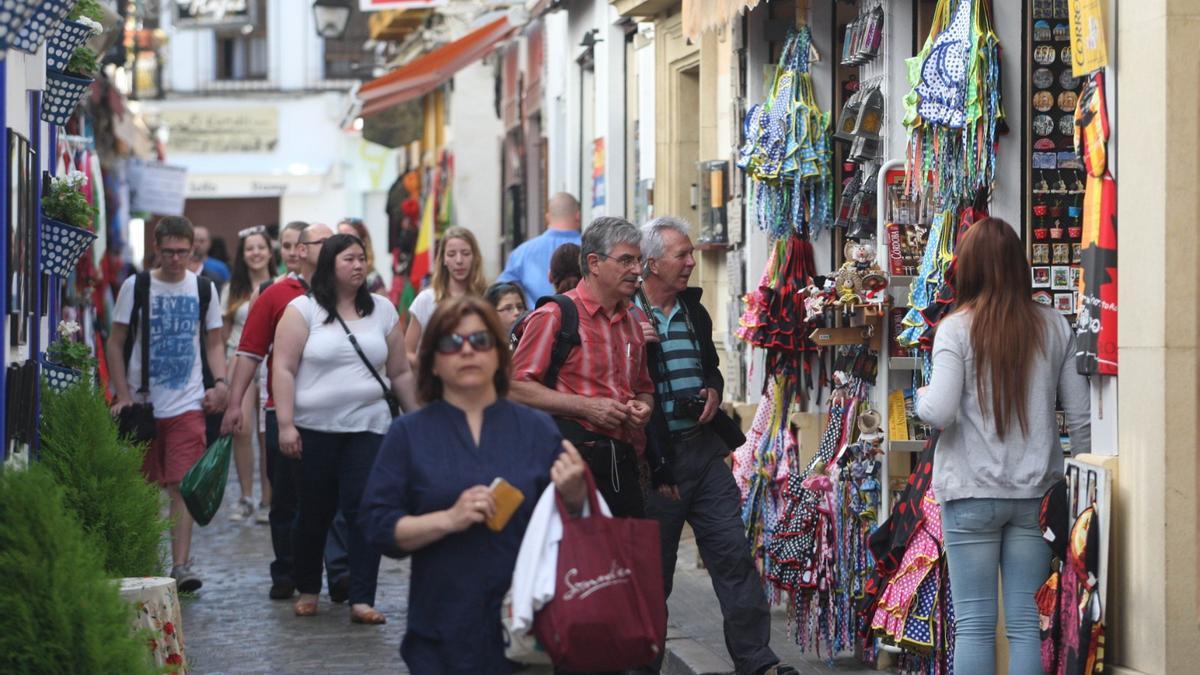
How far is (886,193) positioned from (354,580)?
134 inches

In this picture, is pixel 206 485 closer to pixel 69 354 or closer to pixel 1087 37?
pixel 69 354

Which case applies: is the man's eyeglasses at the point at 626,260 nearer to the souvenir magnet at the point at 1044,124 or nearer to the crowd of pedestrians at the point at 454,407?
the crowd of pedestrians at the point at 454,407

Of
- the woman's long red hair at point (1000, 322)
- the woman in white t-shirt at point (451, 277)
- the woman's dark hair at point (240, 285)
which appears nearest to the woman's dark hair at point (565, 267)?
the woman in white t-shirt at point (451, 277)

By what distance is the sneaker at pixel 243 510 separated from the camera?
15.4 meters

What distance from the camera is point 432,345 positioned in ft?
18.5

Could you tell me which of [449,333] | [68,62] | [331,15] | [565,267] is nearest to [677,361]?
[565,267]

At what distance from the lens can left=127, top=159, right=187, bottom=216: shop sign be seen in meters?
25.0

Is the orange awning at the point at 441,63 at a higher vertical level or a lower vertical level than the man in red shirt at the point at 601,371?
higher

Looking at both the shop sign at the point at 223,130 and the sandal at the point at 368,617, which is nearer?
the sandal at the point at 368,617

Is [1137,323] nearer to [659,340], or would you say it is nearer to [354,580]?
[659,340]

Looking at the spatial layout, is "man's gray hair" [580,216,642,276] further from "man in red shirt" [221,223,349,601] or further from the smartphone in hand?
"man in red shirt" [221,223,349,601]

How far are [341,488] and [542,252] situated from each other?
12.3ft

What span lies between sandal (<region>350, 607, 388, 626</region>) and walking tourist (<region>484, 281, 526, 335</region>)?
176 centimetres

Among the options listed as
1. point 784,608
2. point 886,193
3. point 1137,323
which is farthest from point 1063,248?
point 784,608
